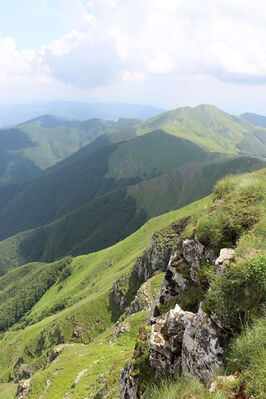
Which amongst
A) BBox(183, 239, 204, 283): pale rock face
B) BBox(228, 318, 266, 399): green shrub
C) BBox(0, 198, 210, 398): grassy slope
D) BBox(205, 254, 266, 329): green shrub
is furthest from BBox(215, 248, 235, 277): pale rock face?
BBox(0, 198, 210, 398): grassy slope

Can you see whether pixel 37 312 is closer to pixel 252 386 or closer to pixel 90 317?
pixel 90 317

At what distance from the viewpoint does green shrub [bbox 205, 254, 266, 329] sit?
8.10 metres

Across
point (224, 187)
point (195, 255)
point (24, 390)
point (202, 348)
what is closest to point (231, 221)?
point (195, 255)

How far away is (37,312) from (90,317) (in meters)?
108

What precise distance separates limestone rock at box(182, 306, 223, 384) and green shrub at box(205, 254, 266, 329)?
744 millimetres

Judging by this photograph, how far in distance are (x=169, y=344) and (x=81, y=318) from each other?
8857cm

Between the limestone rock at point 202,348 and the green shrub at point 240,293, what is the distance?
2.44 ft

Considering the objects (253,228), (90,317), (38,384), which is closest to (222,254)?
(253,228)

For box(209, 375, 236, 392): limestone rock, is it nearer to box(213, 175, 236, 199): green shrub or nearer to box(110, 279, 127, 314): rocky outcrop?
box(213, 175, 236, 199): green shrub

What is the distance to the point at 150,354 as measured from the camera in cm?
1127

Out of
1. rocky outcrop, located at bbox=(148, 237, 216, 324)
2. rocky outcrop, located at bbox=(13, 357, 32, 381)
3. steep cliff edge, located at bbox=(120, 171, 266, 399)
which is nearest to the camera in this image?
steep cliff edge, located at bbox=(120, 171, 266, 399)

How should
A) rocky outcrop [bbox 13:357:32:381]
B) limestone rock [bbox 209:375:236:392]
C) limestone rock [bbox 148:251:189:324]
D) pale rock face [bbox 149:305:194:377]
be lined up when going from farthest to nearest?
1. rocky outcrop [bbox 13:357:32:381]
2. limestone rock [bbox 148:251:189:324]
3. pale rock face [bbox 149:305:194:377]
4. limestone rock [bbox 209:375:236:392]

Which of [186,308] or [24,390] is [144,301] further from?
[186,308]

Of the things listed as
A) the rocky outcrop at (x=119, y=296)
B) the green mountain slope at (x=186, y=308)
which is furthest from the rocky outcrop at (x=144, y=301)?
the rocky outcrop at (x=119, y=296)
